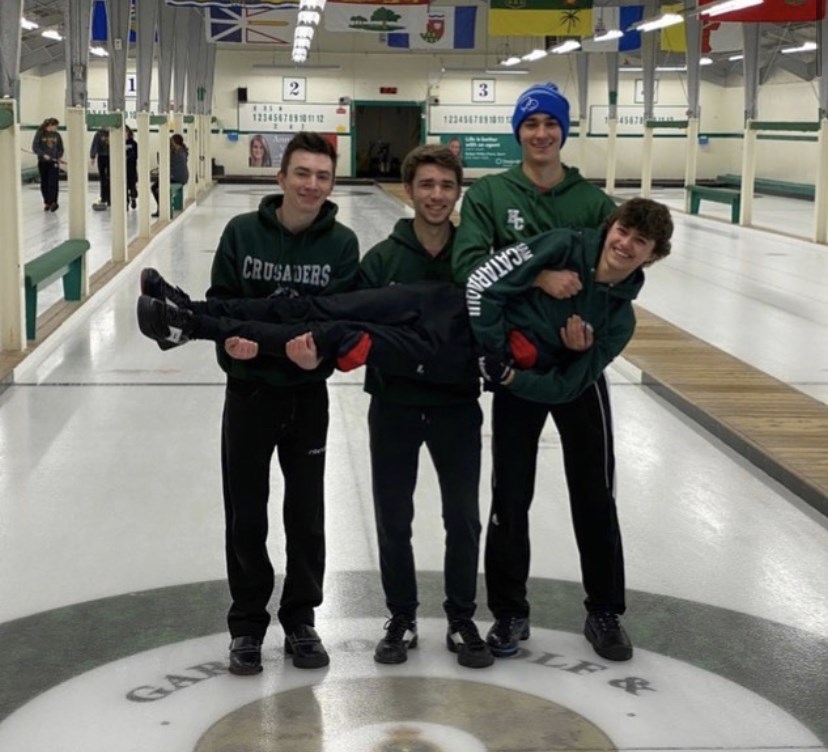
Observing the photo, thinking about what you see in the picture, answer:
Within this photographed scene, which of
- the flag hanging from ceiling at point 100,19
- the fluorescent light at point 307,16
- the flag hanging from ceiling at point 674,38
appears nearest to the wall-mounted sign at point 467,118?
the flag hanging from ceiling at point 674,38

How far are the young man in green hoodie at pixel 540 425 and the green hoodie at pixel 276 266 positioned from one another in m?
0.37

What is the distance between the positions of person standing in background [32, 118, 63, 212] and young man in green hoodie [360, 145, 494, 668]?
18.5m

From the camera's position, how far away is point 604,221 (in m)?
3.67

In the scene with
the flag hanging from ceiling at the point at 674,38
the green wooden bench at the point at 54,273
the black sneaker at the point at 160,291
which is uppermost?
the flag hanging from ceiling at the point at 674,38

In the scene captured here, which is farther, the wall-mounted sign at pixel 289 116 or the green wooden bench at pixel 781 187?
the wall-mounted sign at pixel 289 116

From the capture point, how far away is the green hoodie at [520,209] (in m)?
3.62

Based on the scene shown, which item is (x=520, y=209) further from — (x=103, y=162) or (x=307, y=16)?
(x=103, y=162)

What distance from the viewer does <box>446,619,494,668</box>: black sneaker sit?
376cm

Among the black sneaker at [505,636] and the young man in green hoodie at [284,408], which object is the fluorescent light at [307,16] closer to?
the young man in green hoodie at [284,408]

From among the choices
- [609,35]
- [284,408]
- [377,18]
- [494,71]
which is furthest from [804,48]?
[284,408]

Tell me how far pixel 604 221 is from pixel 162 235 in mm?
14962

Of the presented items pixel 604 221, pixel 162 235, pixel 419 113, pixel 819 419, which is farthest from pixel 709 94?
pixel 604 221

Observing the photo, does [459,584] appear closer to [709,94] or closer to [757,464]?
[757,464]

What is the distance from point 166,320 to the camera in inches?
138
